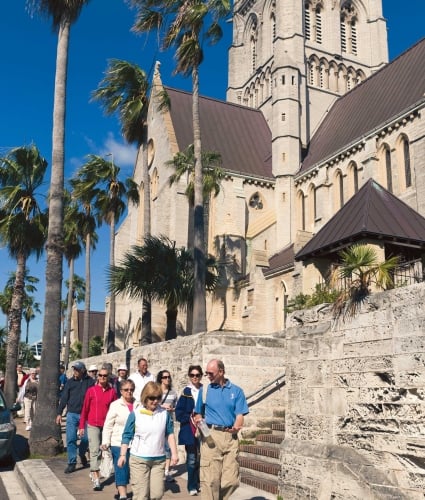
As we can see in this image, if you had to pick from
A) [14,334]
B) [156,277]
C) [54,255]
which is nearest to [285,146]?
[156,277]

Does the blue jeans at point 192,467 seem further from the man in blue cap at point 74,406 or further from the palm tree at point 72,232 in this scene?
the palm tree at point 72,232

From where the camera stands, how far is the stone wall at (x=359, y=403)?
19.1ft

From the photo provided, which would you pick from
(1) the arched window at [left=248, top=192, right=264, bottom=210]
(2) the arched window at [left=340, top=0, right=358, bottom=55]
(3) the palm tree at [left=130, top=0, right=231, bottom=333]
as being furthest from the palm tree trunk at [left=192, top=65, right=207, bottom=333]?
(2) the arched window at [left=340, top=0, right=358, bottom=55]

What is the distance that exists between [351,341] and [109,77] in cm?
1776

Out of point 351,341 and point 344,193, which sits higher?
point 344,193

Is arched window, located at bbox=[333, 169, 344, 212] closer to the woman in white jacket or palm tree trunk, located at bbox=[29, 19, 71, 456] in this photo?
palm tree trunk, located at bbox=[29, 19, 71, 456]

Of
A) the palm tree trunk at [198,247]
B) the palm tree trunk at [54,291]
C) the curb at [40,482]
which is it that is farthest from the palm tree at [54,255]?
the palm tree trunk at [198,247]

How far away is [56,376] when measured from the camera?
38.7 feet

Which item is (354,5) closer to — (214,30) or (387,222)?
(214,30)

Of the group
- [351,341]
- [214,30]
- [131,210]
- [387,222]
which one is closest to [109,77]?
[214,30]

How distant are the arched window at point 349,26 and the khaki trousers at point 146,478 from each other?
4575cm

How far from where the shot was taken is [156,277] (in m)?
20.1

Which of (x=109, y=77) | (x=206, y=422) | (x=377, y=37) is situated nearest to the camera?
(x=206, y=422)

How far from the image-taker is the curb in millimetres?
7344
